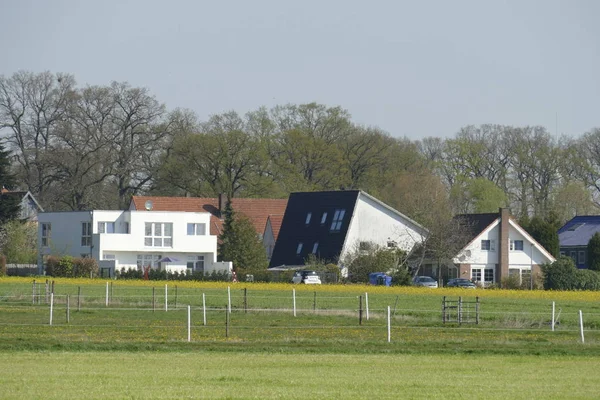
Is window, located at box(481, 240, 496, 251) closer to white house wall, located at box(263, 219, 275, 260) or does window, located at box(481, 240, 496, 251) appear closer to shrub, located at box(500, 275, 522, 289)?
shrub, located at box(500, 275, 522, 289)

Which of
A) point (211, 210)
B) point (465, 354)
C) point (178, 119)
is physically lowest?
point (465, 354)

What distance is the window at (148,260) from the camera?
92500 mm

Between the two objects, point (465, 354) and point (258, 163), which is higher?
point (258, 163)

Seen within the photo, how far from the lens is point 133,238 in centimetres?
9106

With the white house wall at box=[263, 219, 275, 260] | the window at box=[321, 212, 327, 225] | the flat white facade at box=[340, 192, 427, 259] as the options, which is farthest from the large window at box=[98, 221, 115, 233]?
the flat white facade at box=[340, 192, 427, 259]

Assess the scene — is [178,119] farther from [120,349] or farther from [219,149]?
[120,349]

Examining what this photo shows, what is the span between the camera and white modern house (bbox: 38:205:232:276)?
9031 centimetres

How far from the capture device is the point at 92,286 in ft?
223

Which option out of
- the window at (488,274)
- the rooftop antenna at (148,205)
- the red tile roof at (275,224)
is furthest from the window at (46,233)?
the window at (488,274)

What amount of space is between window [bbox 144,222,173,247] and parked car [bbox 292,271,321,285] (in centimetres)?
1653

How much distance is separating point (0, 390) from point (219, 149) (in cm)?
8137

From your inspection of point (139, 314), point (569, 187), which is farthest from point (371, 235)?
point (139, 314)

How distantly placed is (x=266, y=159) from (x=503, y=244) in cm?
2532

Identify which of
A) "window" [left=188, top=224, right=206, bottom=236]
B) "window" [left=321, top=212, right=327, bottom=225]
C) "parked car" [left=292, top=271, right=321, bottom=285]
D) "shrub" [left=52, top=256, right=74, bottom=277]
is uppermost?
"window" [left=321, top=212, right=327, bottom=225]
